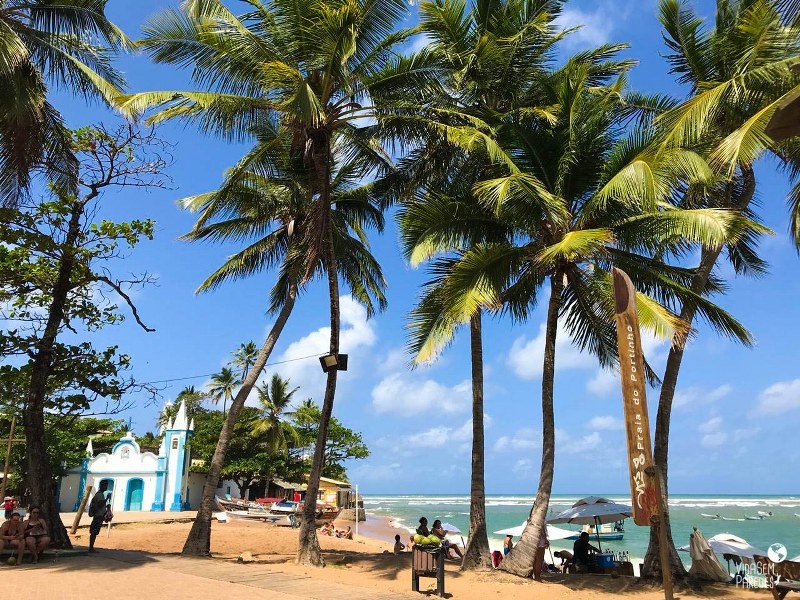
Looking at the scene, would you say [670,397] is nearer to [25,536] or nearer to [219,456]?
[219,456]

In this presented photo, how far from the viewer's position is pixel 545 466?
12.7 meters

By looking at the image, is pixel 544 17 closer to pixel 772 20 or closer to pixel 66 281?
pixel 772 20

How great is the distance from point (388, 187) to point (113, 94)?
22.6ft

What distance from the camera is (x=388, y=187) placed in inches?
637

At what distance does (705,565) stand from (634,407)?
10.1m

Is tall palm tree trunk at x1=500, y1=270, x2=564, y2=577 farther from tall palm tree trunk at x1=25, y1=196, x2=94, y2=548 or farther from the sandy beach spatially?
tall palm tree trunk at x1=25, y1=196, x2=94, y2=548

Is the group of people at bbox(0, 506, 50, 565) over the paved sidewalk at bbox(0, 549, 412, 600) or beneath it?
over

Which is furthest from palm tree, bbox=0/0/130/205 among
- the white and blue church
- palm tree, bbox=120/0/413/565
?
the white and blue church

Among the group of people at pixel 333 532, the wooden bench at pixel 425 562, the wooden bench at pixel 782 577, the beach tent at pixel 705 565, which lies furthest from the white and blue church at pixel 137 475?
the wooden bench at pixel 782 577

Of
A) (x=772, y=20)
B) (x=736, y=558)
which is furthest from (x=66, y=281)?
(x=736, y=558)

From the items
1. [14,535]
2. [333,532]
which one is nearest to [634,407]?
[14,535]

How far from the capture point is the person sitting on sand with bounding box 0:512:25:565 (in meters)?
10.9

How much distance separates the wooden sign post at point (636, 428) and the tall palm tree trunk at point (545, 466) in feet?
23.8

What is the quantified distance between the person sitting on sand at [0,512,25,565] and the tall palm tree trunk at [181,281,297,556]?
317 centimetres
